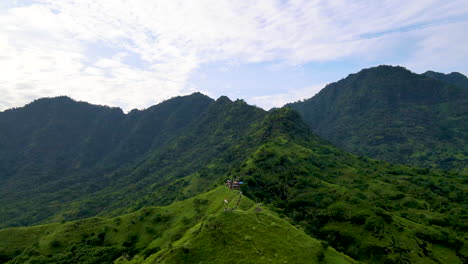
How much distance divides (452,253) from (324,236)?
35.1 m

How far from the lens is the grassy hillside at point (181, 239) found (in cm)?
5316

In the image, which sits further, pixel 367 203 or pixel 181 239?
pixel 367 203

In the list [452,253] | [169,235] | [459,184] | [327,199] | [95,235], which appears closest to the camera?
[452,253]

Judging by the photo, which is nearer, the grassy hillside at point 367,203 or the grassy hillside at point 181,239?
the grassy hillside at point 181,239

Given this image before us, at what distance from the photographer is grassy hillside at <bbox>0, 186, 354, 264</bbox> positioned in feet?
174

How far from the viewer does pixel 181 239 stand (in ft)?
216

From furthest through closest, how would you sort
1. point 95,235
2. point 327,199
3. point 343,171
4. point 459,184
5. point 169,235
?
point 343,171 < point 459,184 < point 327,199 < point 95,235 < point 169,235

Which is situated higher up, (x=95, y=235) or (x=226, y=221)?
(x=226, y=221)

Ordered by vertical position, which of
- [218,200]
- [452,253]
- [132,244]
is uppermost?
[218,200]

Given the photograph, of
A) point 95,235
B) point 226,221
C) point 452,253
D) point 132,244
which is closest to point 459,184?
point 452,253

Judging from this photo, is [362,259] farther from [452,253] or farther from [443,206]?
[443,206]

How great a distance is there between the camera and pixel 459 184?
139500 mm

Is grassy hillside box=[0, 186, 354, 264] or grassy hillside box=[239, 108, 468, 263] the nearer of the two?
grassy hillside box=[0, 186, 354, 264]

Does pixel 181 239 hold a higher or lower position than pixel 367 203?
higher
